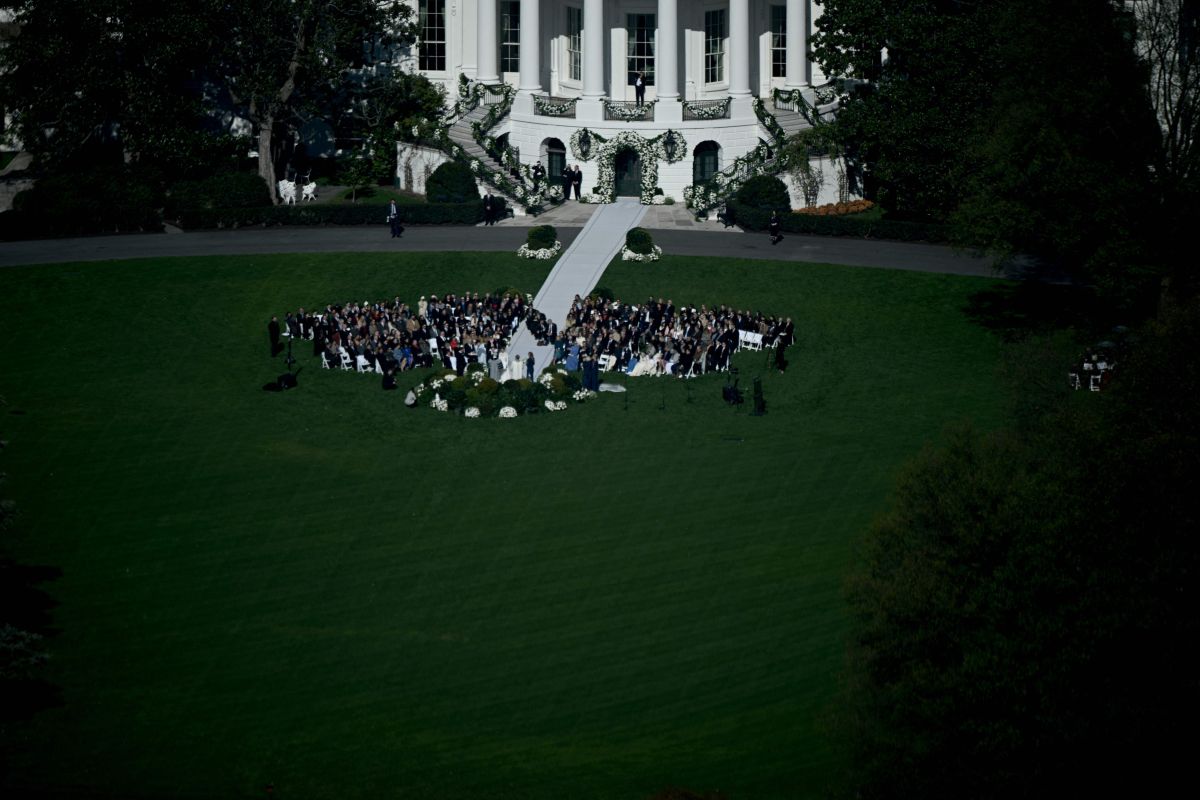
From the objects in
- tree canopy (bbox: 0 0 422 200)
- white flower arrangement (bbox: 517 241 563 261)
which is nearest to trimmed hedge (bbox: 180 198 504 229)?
tree canopy (bbox: 0 0 422 200)

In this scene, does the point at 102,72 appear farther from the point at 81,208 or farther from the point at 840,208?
the point at 840,208

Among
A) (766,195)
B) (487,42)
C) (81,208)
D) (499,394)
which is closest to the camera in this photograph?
(499,394)

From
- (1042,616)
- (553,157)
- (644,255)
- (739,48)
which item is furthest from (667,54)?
(1042,616)

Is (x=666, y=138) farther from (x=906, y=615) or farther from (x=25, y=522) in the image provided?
(x=906, y=615)

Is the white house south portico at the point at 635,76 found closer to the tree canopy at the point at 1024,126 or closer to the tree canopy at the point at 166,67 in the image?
the tree canopy at the point at 166,67

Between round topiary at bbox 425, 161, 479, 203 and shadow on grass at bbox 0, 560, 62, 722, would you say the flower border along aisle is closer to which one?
shadow on grass at bbox 0, 560, 62, 722

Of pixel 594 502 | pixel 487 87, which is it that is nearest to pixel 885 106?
pixel 487 87

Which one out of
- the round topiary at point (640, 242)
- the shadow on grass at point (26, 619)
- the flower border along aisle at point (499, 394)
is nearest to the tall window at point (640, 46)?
the round topiary at point (640, 242)
